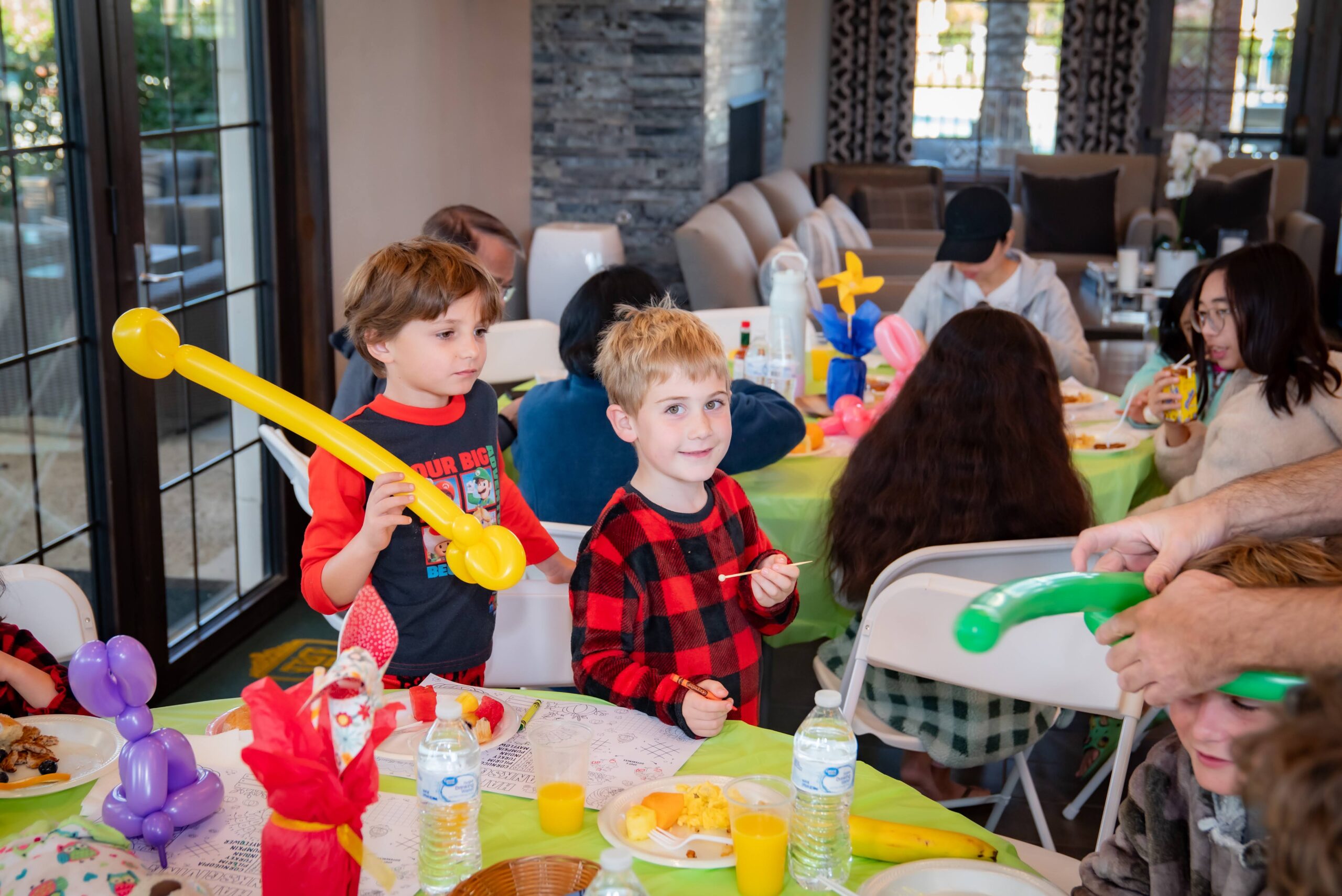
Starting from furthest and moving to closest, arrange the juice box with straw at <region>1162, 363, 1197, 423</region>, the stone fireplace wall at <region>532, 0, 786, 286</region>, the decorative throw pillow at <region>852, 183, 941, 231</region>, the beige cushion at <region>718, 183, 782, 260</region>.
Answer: the decorative throw pillow at <region>852, 183, 941, 231</region>
the beige cushion at <region>718, 183, 782, 260</region>
the stone fireplace wall at <region>532, 0, 786, 286</region>
the juice box with straw at <region>1162, 363, 1197, 423</region>

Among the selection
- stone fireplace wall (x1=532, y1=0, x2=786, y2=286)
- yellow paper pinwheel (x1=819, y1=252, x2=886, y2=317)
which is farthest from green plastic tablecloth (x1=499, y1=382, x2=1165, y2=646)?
stone fireplace wall (x1=532, y1=0, x2=786, y2=286)

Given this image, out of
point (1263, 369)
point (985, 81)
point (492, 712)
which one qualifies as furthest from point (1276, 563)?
point (985, 81)

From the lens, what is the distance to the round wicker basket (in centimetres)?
110

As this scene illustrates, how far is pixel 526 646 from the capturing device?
1.99 metres

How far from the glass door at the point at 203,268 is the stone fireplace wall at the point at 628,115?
7.18ft

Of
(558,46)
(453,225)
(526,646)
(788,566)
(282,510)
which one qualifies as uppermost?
(558,46)

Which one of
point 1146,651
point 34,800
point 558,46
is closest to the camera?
point 1146,651

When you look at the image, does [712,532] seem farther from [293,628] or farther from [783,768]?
[293,628]

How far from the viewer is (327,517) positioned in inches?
66.1

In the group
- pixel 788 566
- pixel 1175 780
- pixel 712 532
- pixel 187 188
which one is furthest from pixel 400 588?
pixel 187 188

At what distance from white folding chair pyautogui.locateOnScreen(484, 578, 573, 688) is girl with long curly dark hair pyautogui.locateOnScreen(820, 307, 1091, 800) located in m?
0.57

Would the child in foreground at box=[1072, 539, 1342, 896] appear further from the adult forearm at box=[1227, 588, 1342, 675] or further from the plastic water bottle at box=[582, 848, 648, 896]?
the plastic water bottle at box=[582, 848, 648, 896]

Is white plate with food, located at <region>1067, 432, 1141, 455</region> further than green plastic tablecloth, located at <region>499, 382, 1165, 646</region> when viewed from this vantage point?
Yes

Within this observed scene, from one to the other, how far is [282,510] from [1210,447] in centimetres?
258
